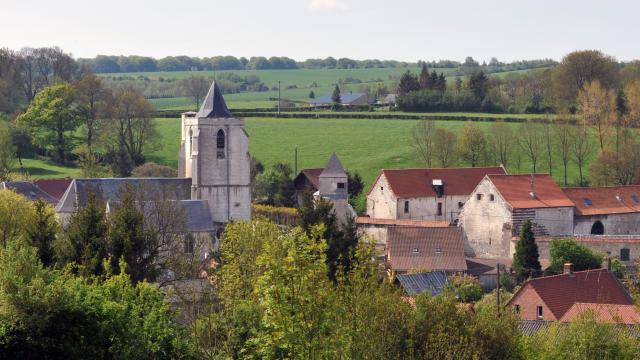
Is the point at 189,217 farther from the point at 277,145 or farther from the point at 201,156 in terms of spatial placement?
the point at 277,145

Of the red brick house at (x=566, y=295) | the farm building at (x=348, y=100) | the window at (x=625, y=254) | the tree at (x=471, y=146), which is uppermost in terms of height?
the farm building at (x=348, y=100)

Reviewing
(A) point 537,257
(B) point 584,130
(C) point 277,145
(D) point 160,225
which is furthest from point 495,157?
(D) point 160,225

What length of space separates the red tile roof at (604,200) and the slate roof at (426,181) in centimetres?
624

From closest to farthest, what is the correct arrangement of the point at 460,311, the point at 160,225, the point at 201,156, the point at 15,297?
the point at 15,297, the point at 460,311, the point at 160,225, the point at 201,156

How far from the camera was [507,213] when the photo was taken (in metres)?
60.0

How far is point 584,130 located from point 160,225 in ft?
141

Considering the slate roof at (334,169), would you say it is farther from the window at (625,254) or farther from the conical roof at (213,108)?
the window at (625,254)

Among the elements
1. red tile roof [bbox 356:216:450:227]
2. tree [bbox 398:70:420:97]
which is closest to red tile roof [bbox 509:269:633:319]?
red tile roof [bbox 356:216:450:227]

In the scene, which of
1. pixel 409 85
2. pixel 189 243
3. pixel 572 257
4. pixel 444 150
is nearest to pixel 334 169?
pixel 189 243

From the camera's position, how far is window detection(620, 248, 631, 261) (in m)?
55.7

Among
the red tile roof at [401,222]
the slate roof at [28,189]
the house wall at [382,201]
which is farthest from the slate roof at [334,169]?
the slate roof at [28,189]

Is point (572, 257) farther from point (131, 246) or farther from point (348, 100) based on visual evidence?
point (348, 100)

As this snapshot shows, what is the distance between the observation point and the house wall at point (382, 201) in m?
67.1

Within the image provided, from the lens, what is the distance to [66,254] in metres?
37.6
